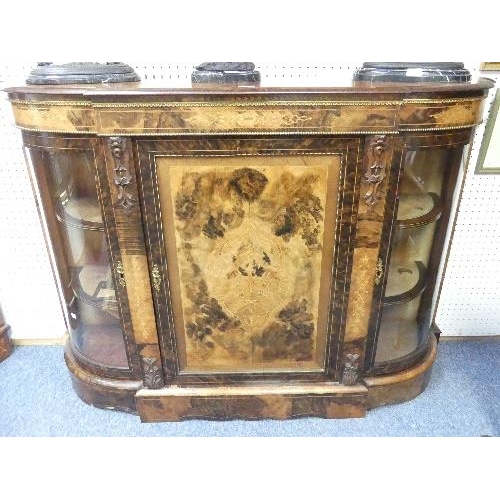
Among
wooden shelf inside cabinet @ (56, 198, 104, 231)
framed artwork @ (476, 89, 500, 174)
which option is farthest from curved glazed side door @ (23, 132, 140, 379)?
framed artwork @ (476, 89, 500, 174)

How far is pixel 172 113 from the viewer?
109 cm

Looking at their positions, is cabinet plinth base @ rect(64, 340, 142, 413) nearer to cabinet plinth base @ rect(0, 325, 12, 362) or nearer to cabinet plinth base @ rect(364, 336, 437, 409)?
cabinet plinth base @ rect(0, 325, 12, 362)

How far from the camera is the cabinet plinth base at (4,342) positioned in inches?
73.2

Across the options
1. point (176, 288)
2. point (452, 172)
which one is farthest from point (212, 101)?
point (452, 172)

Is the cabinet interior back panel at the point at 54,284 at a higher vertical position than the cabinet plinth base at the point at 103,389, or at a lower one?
higher

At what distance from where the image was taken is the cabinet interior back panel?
4.77 ft

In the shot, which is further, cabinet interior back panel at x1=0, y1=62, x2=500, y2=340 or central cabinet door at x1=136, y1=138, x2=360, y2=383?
cabinet interior back panel at x1=0, y1=62, x2=500, y2=340

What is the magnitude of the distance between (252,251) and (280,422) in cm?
68

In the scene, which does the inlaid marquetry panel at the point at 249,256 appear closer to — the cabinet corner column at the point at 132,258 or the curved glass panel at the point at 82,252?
the cabinet corner column at the point at 132,258

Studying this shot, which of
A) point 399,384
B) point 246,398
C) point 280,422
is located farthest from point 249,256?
point 399,384

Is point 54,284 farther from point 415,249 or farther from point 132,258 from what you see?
point 415,249

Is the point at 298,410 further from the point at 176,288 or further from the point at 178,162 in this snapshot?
the point at 178,162

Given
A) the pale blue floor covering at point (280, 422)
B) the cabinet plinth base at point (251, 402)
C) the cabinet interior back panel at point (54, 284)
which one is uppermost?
the cabinet interior back panel at point (54, 284)

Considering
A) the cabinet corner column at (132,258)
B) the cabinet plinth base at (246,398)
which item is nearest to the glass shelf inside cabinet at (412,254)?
the cabinet plinth base at (246,398)
